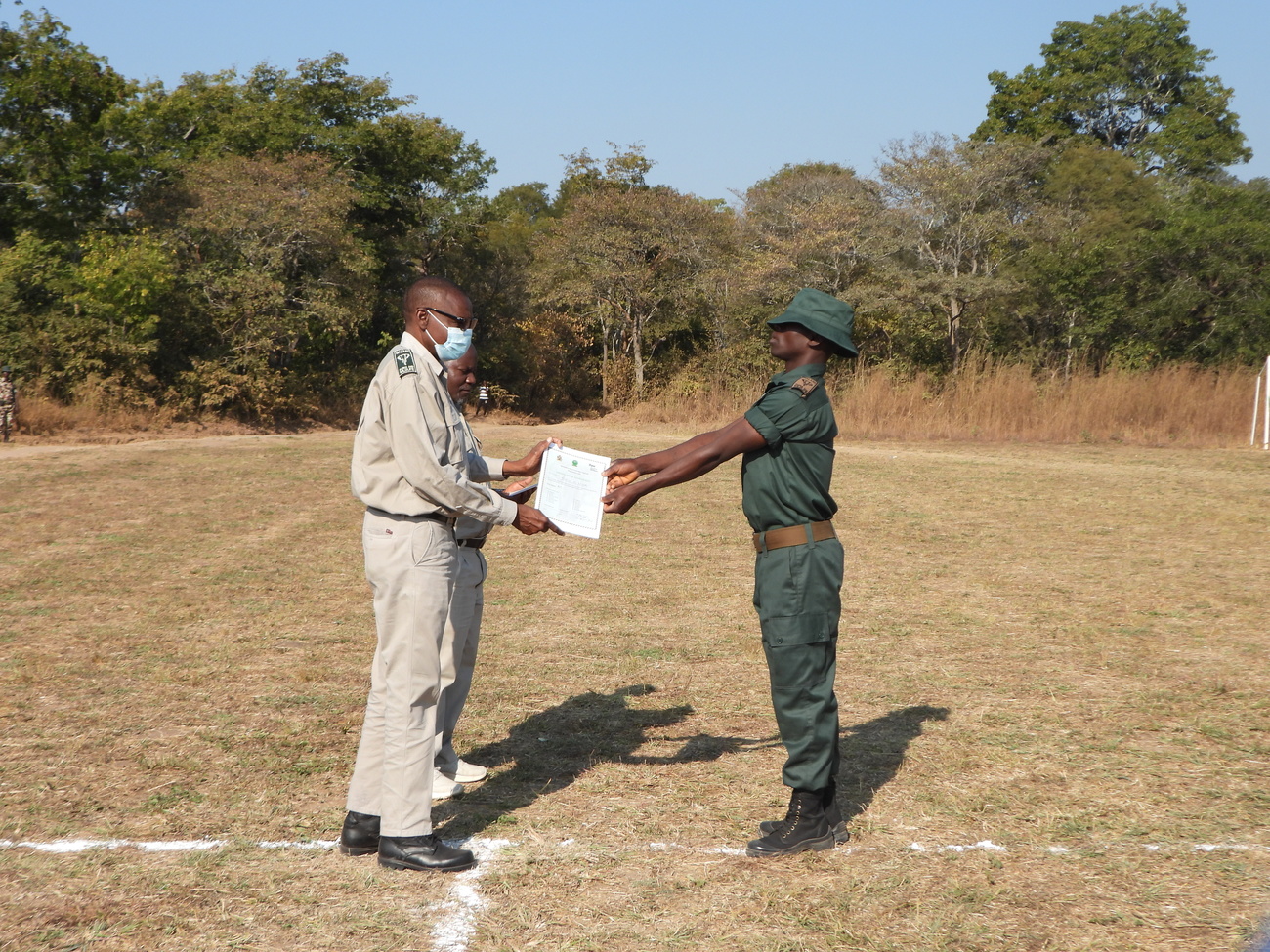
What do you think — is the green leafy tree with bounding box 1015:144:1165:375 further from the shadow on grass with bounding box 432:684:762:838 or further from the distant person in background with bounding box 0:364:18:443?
the shadow on grass with bounding box 432:684:762:838

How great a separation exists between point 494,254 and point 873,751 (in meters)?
33.3

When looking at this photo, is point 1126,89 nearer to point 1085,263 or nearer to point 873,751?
point 1085,263

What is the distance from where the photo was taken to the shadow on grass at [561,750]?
4746 millimetres

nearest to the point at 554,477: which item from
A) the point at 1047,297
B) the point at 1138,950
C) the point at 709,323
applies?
the point at 1138,950

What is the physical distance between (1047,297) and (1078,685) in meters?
25.2

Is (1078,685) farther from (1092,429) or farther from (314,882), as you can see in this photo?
(1092,429)

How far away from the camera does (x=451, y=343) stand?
14.2 feet

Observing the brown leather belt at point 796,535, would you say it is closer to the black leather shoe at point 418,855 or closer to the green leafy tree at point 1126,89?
the black leather shoe at point 418,855

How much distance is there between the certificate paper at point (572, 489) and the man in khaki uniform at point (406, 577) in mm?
515

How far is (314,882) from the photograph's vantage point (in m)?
3.93

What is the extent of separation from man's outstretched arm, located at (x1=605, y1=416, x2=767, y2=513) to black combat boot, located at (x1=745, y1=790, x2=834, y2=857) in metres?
1.26

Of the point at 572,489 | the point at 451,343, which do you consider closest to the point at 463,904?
the point at 572,489

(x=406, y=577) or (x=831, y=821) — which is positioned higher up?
(x=406, y=577)

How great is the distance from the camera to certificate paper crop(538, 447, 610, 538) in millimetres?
4629
